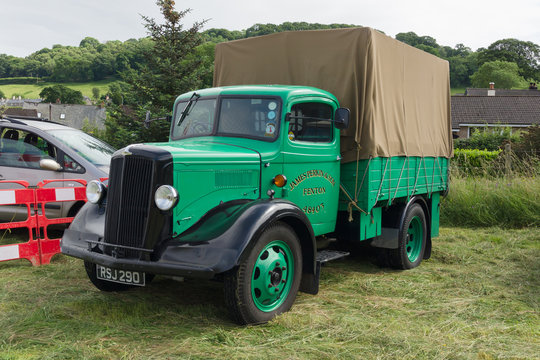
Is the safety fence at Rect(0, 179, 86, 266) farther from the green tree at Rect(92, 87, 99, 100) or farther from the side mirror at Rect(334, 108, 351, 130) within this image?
the green tree at Rect(92, 87, 99, 100)

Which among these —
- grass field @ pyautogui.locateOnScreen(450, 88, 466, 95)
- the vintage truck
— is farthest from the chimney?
the vintage truck

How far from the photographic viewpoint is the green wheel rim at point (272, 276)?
431 centimetres

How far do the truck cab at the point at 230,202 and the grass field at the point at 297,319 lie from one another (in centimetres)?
31

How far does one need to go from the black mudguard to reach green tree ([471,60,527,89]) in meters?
91.1

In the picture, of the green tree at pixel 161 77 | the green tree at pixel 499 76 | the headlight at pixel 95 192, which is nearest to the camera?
the headlight at pixel 95 192

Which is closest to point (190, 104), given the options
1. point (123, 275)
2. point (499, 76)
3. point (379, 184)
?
point (123, 275)

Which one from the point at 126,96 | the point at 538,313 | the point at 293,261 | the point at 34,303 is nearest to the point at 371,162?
the point at 293,261

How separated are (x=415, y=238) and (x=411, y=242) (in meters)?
0.12

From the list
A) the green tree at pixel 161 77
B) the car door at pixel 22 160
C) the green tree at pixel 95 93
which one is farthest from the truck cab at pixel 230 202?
the green tree at pixel 95 93

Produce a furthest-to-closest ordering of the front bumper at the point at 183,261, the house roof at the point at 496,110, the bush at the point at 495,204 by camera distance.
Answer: the house roof at the point at 496,110, the bush at the point at 495,204, the front bumper at the point at 183,261

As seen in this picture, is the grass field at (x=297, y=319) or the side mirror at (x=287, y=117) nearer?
the grass field at (x=297, y=319)

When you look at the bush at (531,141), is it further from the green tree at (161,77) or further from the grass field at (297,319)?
the grass field at (297,319)

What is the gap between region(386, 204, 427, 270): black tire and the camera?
260 inches

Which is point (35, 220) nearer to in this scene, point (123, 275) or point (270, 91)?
point (123, 275)
